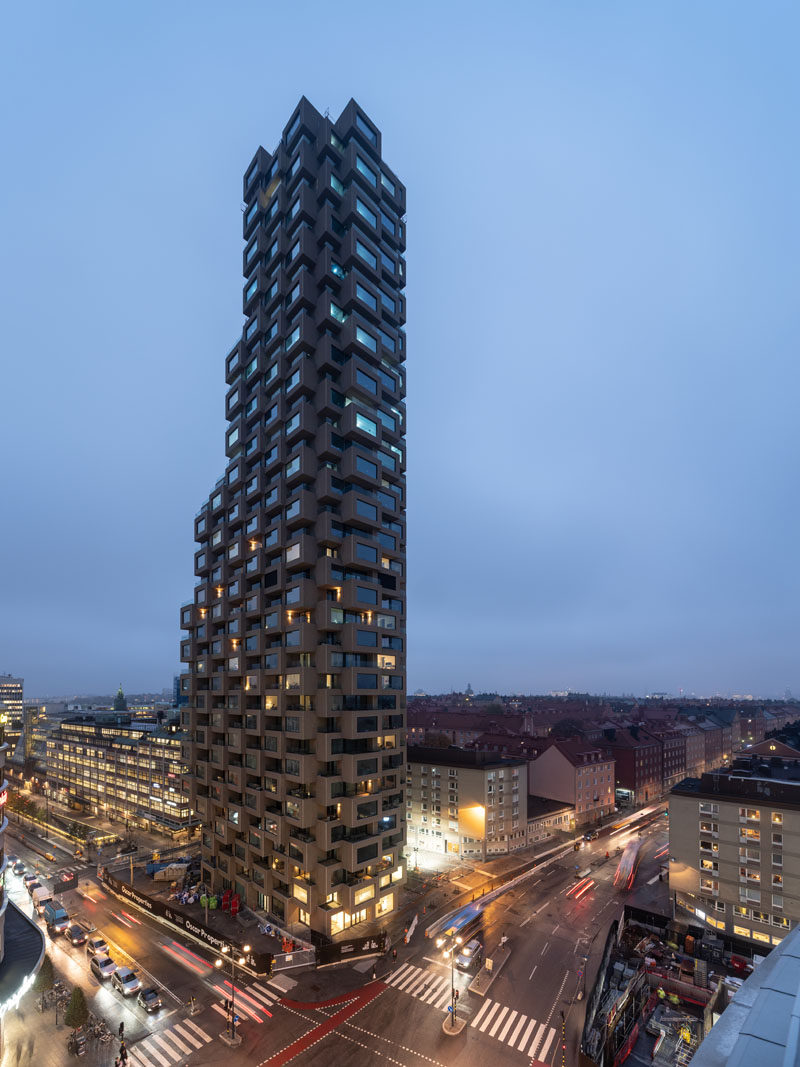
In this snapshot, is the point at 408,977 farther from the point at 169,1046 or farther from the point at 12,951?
the point at 12,951

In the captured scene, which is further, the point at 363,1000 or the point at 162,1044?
the point at 363,1000

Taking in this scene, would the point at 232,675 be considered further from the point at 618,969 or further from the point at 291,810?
the point at 618,969

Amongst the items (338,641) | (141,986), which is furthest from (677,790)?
(141,986)

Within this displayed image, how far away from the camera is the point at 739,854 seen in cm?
6091

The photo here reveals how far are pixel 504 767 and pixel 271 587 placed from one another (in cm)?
5089

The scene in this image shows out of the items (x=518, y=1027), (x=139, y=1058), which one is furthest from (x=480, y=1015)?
(x=139, y=1058)

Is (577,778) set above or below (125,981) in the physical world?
above

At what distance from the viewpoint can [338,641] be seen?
5784 cm

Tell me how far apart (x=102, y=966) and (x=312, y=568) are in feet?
136

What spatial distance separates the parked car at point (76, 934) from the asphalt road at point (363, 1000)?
70 centimetres

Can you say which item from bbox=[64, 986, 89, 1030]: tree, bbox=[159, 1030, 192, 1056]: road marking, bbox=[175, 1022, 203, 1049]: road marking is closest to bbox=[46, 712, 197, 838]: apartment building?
bbox=[64, 986, 89, 1030]: tree

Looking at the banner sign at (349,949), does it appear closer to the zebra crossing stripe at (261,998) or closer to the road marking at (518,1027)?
the zebra crossing stripe at (261,998)

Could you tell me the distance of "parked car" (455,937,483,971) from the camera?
4800cm

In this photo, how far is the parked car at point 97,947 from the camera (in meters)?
49.1
